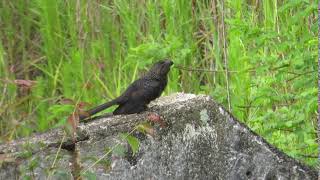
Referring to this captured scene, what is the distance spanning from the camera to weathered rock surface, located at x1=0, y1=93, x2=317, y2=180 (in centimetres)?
346

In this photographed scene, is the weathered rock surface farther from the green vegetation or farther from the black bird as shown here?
the green vegetation

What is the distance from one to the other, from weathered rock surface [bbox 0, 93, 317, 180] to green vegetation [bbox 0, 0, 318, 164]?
0.88 m

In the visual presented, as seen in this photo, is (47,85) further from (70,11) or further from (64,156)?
(64,156)

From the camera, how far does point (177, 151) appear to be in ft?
11.6

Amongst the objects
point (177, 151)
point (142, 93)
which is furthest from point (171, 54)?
point (177, 151)

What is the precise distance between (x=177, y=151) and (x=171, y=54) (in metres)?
2.10

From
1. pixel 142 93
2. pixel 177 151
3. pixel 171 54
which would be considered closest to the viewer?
pixel 177 151

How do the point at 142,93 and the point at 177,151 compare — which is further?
the point at 142,93

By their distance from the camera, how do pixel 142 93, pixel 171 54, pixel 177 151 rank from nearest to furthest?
pixel 177 151, pixel 142 93, pixel 171 54

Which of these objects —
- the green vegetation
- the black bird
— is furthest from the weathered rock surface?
the green vegetation

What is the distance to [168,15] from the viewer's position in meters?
6.18

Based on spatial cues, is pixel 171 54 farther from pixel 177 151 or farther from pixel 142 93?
pixel 177 151

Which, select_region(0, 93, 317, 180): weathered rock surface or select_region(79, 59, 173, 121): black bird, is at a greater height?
select_region(79, 59, 173, 121): black bird

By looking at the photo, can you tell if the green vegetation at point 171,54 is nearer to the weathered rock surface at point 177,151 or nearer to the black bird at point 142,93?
the black bird at point 142,93
